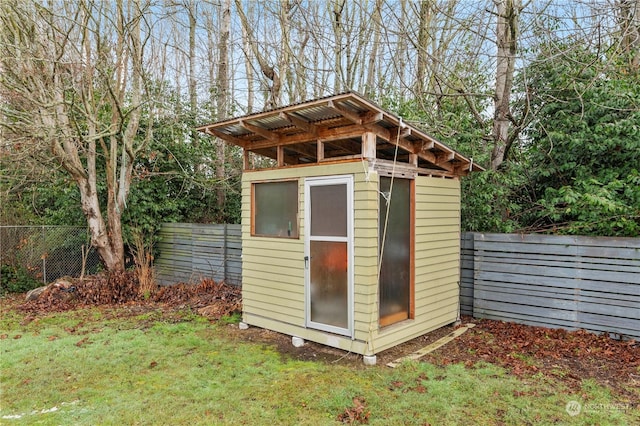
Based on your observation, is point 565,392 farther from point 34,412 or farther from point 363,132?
point 34,412

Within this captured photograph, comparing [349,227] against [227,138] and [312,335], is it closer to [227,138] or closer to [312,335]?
[312,335]

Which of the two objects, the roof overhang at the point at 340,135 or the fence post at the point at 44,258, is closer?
the roof overhang at the point at 340,135

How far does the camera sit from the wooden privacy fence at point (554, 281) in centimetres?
430

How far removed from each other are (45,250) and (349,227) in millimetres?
6662

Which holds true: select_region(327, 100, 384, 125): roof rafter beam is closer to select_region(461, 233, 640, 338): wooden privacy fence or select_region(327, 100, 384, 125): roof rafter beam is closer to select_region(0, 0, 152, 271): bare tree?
select_region(461, 233, 640, 338): wooden privacy fence

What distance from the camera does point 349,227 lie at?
13.3ft

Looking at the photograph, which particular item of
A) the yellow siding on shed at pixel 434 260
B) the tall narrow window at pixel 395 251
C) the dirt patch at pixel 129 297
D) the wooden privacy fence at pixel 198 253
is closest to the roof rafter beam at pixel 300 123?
the tall narrow window at pixel 395 251

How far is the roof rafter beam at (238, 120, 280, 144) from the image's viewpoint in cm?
456

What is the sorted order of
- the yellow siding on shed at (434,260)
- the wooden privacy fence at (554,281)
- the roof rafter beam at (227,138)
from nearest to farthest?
the wooden privacy fence at (554,281)
the yellow siding on shed at (434,260)
the roof rafter beam at (227,138)

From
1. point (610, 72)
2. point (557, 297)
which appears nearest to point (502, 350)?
point (557, 297)

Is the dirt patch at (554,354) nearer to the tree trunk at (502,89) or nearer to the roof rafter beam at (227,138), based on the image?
the tree trunk at (502,89)

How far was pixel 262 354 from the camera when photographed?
4.21 metres
